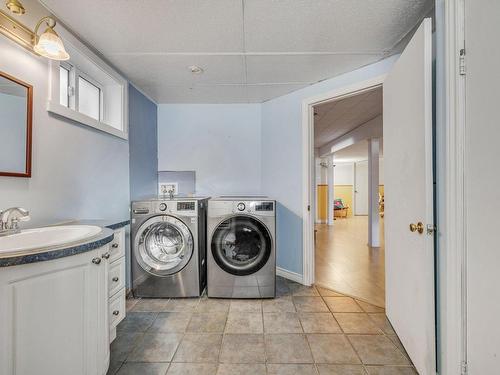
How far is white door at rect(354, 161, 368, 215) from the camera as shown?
8867 millimetres

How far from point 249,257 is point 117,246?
111cm

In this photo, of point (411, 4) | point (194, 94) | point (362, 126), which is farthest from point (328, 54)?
point (362, 126)

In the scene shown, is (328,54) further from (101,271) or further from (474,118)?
(101,271)

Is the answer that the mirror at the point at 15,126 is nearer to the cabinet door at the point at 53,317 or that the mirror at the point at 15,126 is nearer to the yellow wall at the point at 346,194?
the cabinet door at the point at 53,317

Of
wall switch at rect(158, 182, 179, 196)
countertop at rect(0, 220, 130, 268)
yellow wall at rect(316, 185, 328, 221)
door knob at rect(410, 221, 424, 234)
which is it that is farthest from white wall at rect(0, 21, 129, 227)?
yellow wall at rect(316, 185, 328, 221)

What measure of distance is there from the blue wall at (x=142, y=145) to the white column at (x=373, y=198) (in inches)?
142

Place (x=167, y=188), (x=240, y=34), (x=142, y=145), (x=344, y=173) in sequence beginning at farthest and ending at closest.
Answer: (x=344, y=173), (x=167, y=188), (x=142, y=145), (x=240, y=34)

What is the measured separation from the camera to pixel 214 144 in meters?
3.00

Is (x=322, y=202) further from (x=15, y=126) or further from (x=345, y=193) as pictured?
(x=15, y=126)

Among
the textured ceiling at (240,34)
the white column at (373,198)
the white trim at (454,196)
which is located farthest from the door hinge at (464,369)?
the white column at (373,198)

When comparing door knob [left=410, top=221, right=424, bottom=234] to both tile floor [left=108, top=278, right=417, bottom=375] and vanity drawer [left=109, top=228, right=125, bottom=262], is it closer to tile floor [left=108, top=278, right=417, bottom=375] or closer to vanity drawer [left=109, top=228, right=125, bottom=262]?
tile floor [left=108, top=278, right=417, bottom=375]

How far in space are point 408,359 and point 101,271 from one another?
6.09 ft

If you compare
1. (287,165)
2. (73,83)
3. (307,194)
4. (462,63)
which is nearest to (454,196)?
(462,63)

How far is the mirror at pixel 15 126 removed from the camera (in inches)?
46.5
